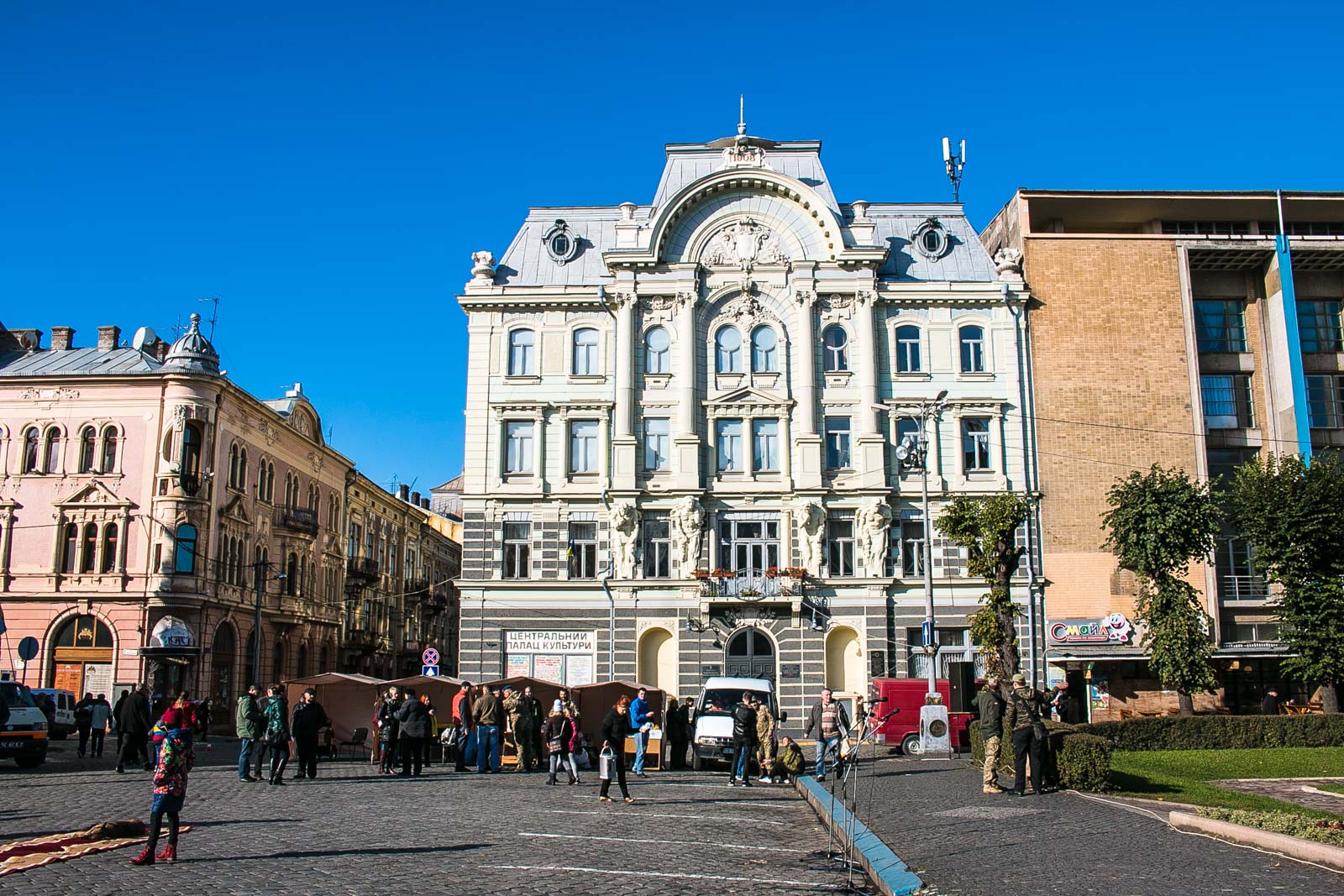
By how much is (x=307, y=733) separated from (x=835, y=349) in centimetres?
2613

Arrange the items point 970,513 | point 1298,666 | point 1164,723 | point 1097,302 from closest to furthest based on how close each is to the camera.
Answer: point 1164,723, point 970,513, point 1298,666, point 1097,302

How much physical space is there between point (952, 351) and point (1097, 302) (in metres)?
6.39

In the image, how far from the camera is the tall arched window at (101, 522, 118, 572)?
48.2m

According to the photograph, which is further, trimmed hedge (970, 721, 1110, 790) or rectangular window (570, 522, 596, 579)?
rectangular window (570, 522, 596, 579)

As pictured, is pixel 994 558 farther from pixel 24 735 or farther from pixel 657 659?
pixel 24 735

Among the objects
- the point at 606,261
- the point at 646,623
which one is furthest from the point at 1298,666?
the point at 606,261

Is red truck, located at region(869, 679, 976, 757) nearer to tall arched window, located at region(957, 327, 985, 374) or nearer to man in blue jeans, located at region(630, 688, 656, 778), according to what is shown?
man in blue jeans, located at region(630, 688, 656, 778)

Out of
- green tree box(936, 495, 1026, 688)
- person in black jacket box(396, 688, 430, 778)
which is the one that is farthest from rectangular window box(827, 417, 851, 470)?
person in black jacket box(396, 688, 430, 778)

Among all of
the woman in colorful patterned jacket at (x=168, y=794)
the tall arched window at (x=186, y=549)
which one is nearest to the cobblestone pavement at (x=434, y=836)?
the woman in colorful patterned jacket at (x=168, y=794)

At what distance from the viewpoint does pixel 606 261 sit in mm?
45031

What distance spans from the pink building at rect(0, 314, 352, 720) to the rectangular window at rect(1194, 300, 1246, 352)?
40175 mm

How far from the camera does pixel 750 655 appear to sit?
140 feet

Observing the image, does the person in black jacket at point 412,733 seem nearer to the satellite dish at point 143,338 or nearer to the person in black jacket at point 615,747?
the person in black jacket at point 615,747

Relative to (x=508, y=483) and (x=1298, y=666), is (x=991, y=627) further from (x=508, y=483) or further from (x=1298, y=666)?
(x=508, y=483)
